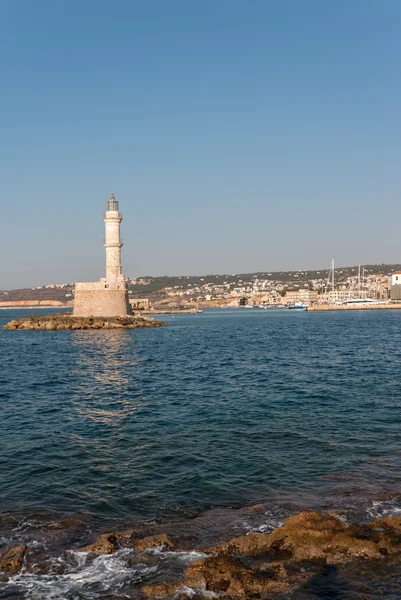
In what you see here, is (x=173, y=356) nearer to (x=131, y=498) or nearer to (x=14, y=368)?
(x=14, y=368)

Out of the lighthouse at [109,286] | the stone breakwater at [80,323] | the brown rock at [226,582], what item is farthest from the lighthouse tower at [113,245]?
the brown rock at [226,582]

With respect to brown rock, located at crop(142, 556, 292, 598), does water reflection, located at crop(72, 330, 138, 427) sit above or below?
below

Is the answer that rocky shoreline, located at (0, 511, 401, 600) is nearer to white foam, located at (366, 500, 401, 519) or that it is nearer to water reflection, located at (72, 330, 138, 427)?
white foam, located at (366, 500, 401, 519)

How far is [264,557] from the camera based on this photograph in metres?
7.33

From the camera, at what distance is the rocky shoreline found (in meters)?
6.55

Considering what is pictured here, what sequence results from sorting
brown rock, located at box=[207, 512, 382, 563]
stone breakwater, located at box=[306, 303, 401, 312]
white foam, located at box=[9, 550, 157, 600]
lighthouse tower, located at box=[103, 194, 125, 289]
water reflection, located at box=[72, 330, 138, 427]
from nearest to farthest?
white foam, located at box=[9, 550, 157, 600]
brown rock, located at box=[207, 512, 382, 563]
water reflection, located at box=[72, 330, 138, 427]
lighthouse tower, located at box=[103, 194, 125, 289]
stone breakwater, located at box=[306, 303, 401, 312]

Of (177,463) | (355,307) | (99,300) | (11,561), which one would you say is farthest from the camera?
(355,307)

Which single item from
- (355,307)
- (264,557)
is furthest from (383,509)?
(355,307)

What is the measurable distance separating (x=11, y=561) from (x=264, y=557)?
342cm

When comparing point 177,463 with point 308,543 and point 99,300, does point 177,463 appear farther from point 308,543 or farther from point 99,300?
point 99,300

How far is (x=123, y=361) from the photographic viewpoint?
108 feet

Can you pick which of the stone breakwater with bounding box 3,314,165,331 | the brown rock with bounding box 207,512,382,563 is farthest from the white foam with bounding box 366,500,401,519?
the stone breakwater with bounding box 3,314,165,331

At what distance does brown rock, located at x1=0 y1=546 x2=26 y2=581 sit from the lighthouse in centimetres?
6300

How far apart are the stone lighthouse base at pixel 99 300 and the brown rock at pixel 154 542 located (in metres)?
63.6
